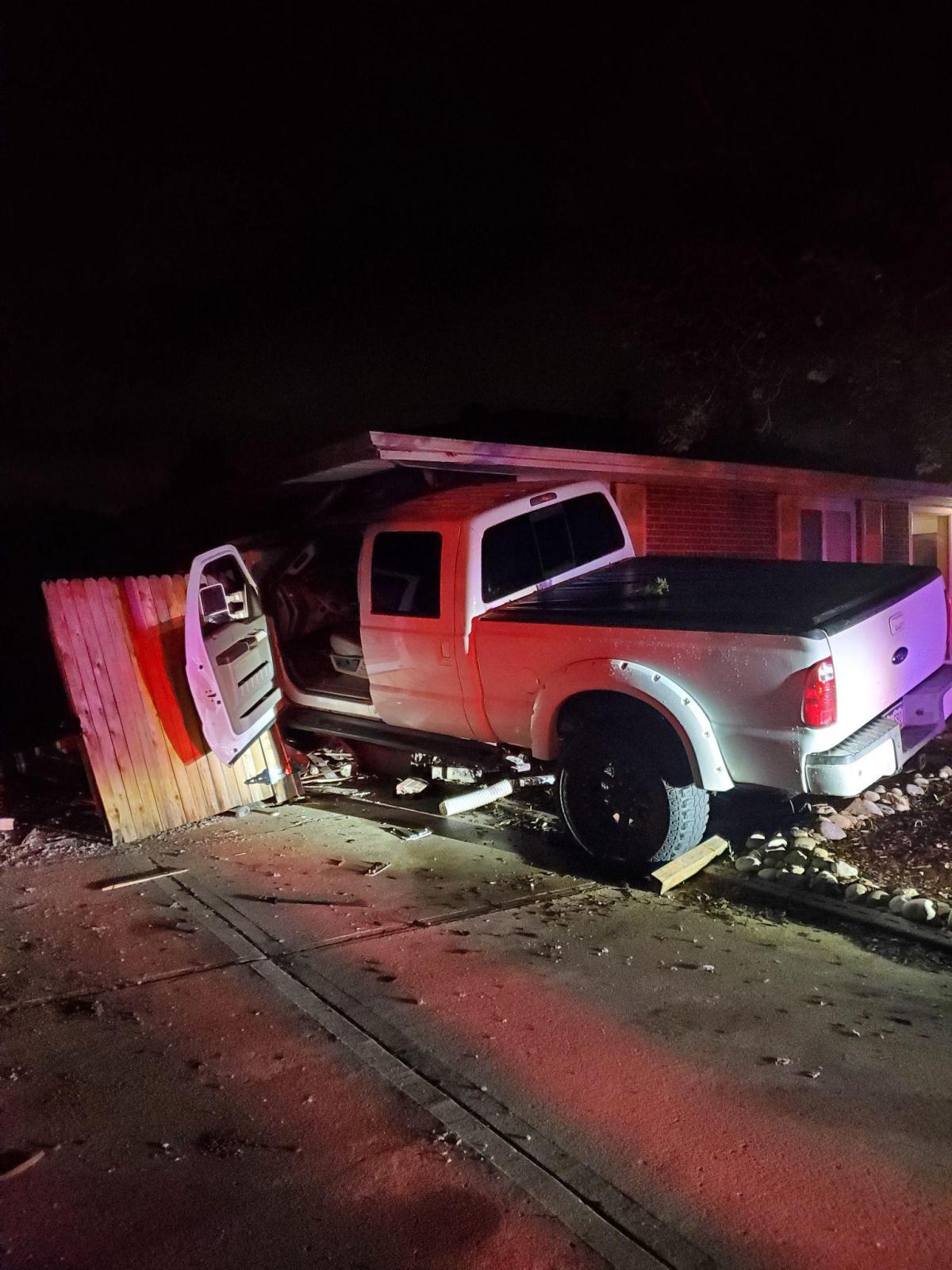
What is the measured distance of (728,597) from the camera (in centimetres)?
561

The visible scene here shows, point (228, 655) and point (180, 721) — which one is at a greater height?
point (228, 655)

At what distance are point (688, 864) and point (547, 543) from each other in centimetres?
244

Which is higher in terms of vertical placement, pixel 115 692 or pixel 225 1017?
pixel 115 692

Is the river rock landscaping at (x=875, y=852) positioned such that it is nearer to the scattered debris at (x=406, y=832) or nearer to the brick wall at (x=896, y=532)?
the scattered debris at (x=406, y=832)

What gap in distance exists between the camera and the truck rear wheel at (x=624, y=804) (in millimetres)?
5496

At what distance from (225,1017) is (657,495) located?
8005mm

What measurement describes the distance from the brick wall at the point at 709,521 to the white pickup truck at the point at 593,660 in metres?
3.52

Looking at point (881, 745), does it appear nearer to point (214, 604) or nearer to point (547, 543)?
point (547, 543)

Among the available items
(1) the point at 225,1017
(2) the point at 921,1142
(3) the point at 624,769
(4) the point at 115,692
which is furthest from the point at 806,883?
(4) the point at 115,692

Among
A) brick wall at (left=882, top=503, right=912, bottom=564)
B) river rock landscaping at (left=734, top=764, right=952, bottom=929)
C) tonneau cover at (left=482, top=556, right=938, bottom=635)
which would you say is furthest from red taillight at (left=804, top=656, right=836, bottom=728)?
brick wall at (left=882, top=503, right=912, bottom=564)

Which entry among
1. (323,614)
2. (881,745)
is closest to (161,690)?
(323,614)

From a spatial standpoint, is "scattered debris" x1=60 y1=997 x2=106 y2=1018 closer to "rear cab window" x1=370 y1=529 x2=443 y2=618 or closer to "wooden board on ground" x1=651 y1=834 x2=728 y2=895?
"wooden board on ground" x1=651 y1=834 x2=728 y2=895

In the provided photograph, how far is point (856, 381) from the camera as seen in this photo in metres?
9.93

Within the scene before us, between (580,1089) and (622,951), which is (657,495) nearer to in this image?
(622,951)
